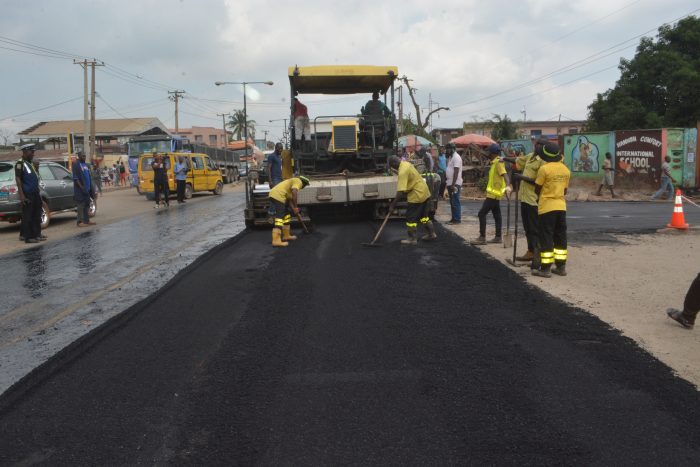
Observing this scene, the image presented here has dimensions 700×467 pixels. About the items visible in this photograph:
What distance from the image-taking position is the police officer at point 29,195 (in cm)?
1099

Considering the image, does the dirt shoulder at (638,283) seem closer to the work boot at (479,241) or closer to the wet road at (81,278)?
the work boot at (479,241)

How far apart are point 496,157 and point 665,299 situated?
12.8 feet

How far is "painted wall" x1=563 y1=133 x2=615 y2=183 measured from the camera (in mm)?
22844

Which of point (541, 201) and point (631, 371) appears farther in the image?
point (541, 201)

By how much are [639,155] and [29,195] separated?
772 inches

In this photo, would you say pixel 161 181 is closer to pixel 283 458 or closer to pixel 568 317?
pixel 568 317

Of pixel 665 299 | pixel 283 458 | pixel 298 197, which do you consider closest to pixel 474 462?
pixel 283 458

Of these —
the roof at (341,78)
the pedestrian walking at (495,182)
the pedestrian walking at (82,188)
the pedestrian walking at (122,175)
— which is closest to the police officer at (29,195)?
the pedestrian walking at (82,188)

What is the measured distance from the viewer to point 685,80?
1205 inches

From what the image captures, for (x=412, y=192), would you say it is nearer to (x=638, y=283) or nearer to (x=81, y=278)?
(x=638, y=283)

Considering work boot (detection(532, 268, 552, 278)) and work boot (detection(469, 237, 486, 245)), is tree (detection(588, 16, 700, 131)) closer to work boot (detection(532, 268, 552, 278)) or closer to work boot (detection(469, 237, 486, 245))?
work boot (detection(469, 237, 486, 245))

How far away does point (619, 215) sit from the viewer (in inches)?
567

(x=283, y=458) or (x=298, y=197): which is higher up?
(x=298, y=197)

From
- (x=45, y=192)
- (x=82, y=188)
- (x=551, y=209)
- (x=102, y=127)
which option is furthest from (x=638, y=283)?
(x=102, y=127)
